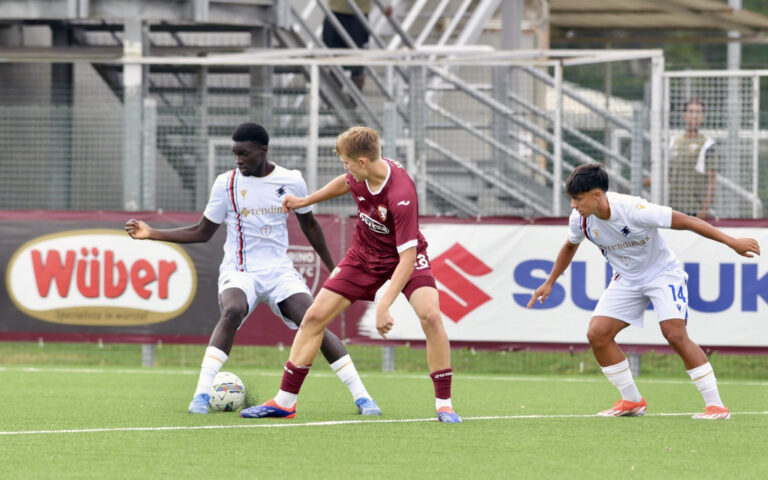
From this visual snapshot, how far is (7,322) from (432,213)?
4.68 metres

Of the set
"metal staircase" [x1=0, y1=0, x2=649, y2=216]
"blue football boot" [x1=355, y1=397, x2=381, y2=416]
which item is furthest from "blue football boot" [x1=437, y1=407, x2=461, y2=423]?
"metal staircase" [x1=0, y1=0, x2=649, y2=216]

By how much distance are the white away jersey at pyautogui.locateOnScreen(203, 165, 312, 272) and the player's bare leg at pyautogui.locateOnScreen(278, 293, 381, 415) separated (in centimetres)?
34

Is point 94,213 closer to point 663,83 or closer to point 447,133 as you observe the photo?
point 447,133

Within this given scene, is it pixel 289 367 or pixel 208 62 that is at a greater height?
pixel 208 62

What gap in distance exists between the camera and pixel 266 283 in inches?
392

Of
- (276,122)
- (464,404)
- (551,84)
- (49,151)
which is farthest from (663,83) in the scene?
(49,151)

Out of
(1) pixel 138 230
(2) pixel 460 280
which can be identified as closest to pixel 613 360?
(1) pixel 138 230

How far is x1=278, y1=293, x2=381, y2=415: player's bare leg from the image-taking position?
9.80 m

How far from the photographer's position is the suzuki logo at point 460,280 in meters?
14.4

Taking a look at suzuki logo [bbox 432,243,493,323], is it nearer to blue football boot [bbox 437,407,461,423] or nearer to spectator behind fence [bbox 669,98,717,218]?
spectator behind fence [bbox 669,98,717,218]

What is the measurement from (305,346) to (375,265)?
698 mm

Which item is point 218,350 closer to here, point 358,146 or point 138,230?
point 138,230

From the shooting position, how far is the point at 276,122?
1527cm

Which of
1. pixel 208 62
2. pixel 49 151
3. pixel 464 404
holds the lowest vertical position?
pixel 464 404
